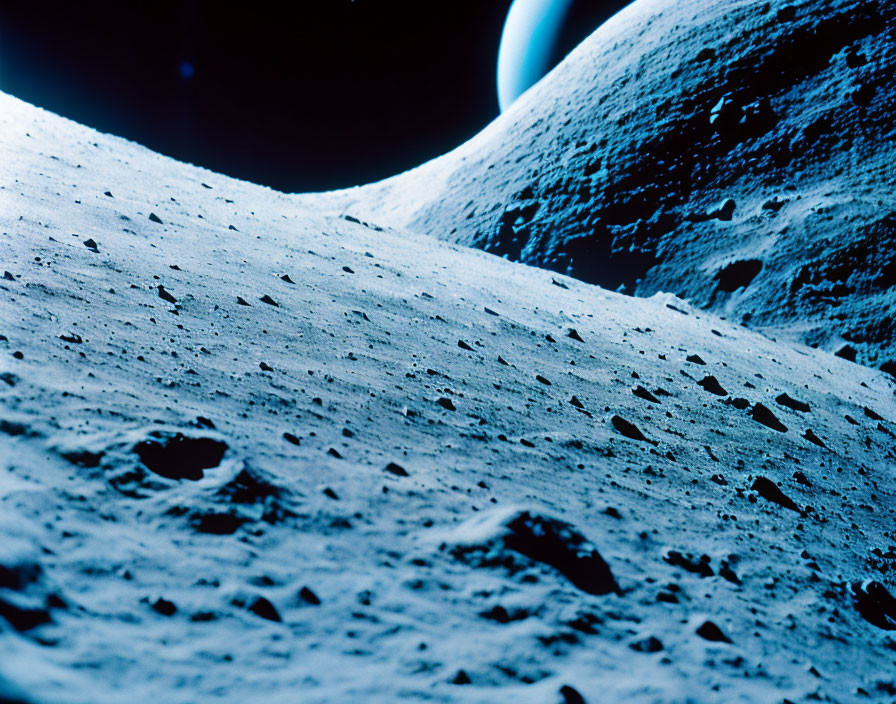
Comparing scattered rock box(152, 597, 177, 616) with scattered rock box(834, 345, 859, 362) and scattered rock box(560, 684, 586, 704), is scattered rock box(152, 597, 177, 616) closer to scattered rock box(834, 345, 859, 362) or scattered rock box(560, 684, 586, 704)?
scattered rock box(560, 684, 586, 704)

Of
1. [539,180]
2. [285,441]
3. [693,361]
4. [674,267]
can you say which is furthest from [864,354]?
[285,441]

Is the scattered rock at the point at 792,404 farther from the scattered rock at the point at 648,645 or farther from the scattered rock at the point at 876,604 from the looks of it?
the scattered rock at the point at 648,645

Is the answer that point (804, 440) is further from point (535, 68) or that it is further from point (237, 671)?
point (535, 68)

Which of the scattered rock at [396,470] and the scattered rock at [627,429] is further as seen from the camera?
the scattered rock at [627,429]

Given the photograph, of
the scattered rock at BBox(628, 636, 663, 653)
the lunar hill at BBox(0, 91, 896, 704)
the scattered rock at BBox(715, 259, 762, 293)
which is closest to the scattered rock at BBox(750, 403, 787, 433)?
the lunar hill at BBox(0, 91, 896, 704)

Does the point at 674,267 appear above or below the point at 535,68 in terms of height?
below

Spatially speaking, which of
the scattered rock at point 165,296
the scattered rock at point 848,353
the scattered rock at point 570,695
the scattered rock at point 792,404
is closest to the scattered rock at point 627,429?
the scattered rock at point 792,404

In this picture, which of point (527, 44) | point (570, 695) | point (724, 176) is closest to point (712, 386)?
point (570, 695)
